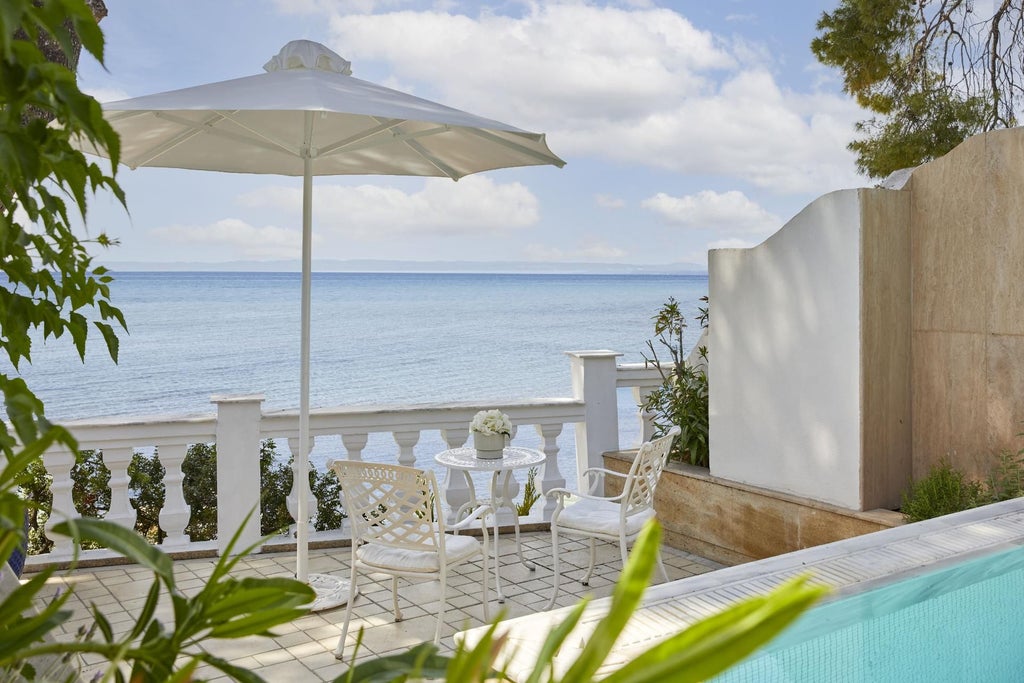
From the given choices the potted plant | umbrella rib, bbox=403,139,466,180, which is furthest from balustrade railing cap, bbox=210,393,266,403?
umbrella rib, bbox=403,139,466,180

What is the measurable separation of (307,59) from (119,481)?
2468 mm

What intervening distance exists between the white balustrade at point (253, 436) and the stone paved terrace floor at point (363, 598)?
262mm

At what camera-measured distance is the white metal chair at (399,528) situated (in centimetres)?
361

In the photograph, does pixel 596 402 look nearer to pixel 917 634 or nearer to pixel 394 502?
pixel 394 502

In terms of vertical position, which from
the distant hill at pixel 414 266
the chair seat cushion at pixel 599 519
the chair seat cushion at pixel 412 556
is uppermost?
the distant hill at pixel 414 266

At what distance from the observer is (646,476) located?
425cm

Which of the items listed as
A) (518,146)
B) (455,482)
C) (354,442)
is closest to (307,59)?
(518,146)

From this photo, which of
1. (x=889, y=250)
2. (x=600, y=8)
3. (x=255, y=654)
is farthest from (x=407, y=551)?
(x=600, y=8)

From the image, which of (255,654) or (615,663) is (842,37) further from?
(615,663)

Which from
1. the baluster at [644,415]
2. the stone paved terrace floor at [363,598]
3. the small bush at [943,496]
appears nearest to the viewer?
the stone paved terrace floor at [363,598]

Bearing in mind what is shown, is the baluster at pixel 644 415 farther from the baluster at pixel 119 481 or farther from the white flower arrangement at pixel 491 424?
the baluster at pixel 119 481

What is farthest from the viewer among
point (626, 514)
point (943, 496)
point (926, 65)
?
point (926, 65)

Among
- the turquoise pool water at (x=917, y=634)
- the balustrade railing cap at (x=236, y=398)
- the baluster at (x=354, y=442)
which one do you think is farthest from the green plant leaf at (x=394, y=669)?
the baluster at (x=354, y=442)

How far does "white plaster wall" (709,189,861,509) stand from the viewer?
13.6 feet
